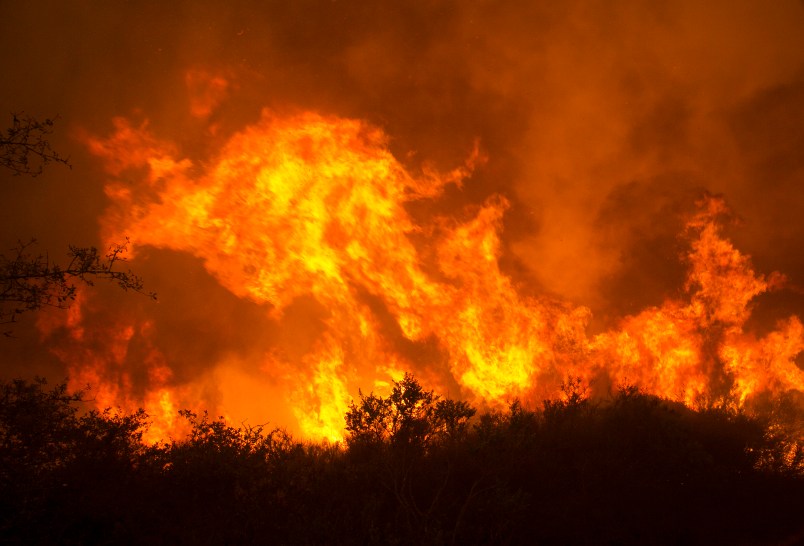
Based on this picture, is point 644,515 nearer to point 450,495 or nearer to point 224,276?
point 450,495

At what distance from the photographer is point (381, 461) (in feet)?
28.8

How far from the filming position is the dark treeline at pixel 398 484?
22.2ft

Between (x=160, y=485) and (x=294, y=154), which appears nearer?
(x=160, y=485)

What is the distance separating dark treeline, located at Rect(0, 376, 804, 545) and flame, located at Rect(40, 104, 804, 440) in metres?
6.31

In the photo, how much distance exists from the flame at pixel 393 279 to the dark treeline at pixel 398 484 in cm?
631

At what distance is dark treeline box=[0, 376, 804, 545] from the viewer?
22.2 ft

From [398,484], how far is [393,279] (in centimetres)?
1117

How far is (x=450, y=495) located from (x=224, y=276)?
18660mm

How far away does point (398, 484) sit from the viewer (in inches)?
337

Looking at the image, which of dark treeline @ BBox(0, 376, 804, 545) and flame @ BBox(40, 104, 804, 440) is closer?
dark treeline @ BBox(0, 376, 804, 545)

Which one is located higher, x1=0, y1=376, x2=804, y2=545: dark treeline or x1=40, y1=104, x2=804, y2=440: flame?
x1=40, y1=104, x2=804, y2=440: flame

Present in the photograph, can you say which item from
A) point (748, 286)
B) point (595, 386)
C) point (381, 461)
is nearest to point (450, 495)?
point (381, 461)

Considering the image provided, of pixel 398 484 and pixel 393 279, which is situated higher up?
pixel 393 279

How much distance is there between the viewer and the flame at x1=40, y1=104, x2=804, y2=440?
56.2ft
